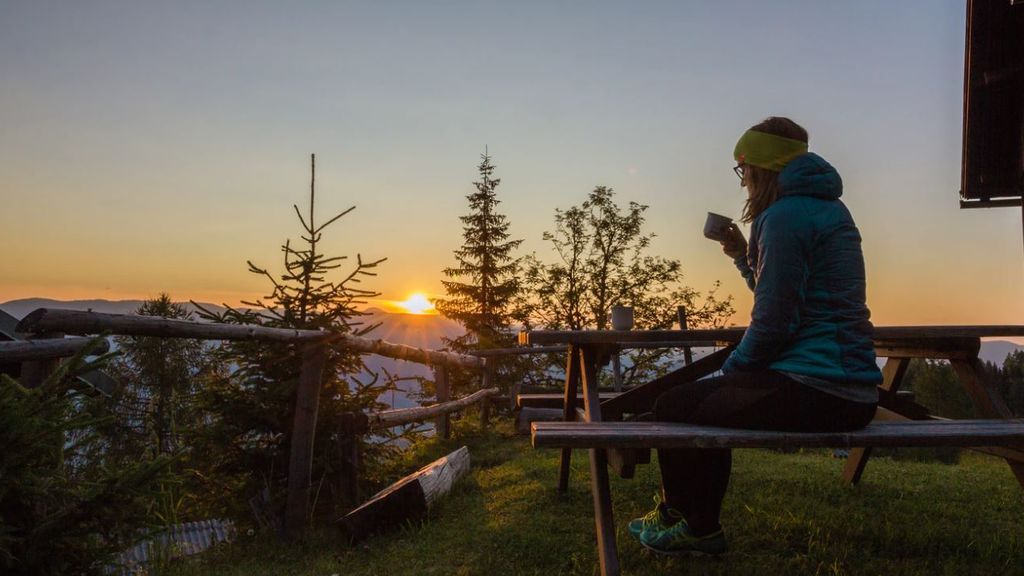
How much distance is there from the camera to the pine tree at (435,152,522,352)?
23.6m

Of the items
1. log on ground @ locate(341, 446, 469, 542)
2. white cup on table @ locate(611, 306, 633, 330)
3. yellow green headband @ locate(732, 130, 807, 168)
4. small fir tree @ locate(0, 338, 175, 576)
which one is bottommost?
log on ground @ locate(341, 446, 469, 542)

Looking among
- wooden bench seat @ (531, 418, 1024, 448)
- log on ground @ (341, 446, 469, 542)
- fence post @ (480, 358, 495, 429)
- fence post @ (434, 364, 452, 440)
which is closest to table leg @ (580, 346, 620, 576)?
wooden bench seat @ (531, 418, 1024, 448)

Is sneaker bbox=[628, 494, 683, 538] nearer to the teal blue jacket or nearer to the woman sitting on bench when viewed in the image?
the woman sitting on bench

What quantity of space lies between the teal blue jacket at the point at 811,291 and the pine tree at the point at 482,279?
19.9 metres

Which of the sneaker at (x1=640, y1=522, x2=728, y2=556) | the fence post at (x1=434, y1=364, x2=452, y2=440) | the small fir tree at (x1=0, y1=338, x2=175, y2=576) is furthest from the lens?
the fence post at (x1=434, y1=364, x2=452, y2=440)

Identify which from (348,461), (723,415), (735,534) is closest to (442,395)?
(348,461)

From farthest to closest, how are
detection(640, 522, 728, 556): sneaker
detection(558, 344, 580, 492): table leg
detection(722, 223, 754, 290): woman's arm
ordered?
detection(558, 344, 580, 492): table leg, detection(722, 223, 754, 290): woman's arm, detection(640, 522, 728, 556): sneaker

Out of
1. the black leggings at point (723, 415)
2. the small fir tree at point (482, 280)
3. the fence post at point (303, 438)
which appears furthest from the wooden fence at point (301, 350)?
the small fir tree at point (482, 280)

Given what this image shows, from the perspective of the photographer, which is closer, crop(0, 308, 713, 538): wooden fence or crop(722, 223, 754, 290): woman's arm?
crop(0, 308, 713, 538): wooden fence

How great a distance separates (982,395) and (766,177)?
1983 millimetres

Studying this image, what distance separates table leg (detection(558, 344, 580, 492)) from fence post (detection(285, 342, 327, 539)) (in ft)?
5.62

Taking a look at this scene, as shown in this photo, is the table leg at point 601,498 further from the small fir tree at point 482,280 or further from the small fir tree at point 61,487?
the small fir tree at point 482,280

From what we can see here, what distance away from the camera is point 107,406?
306cm

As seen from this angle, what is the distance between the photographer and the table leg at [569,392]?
4262 mm
